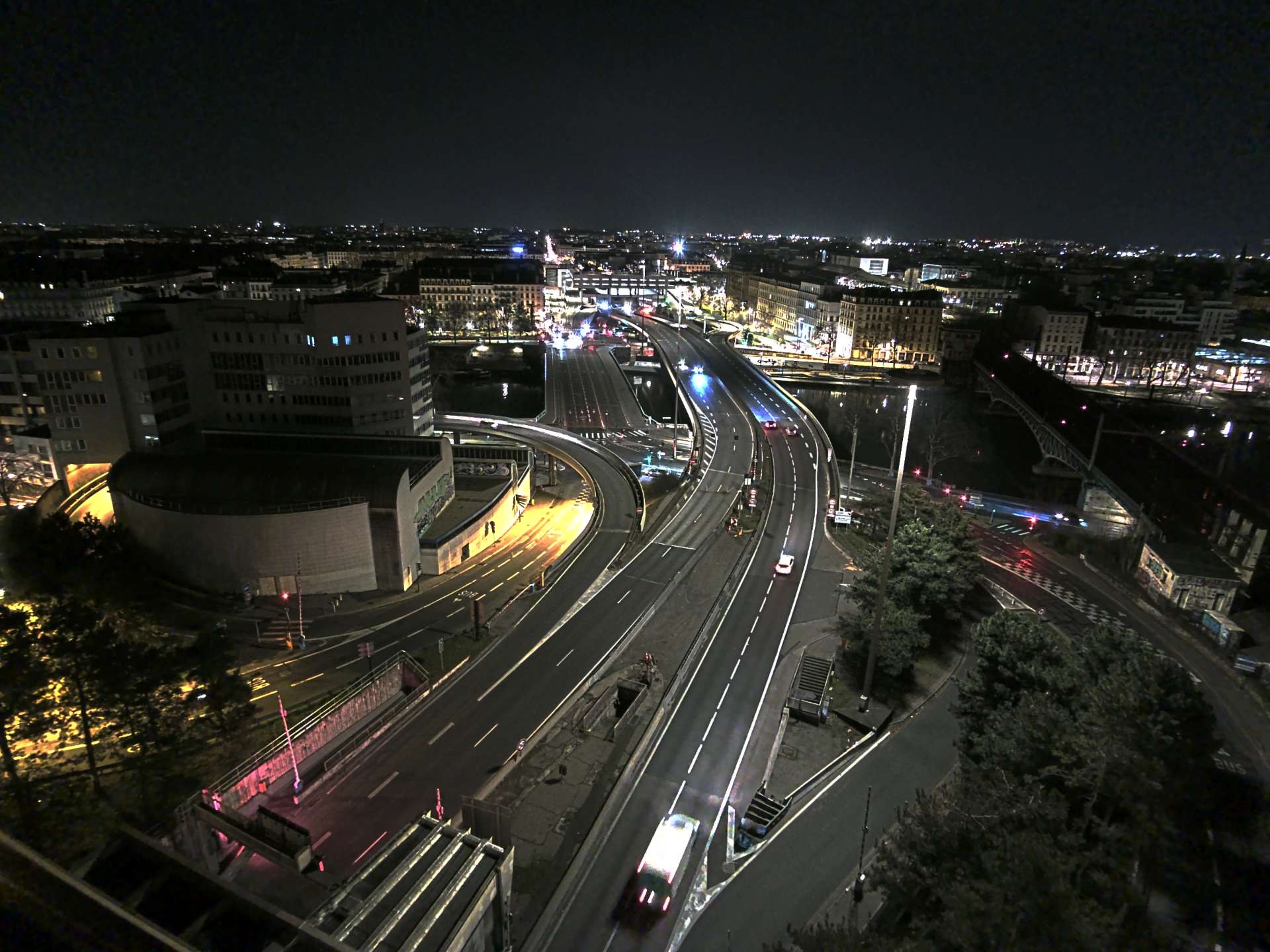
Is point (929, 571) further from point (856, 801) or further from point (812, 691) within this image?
point (856, 801)

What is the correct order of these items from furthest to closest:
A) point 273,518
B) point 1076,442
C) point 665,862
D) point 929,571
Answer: point 1076,442 < point 273,518 < point 929,571 < point 665,862

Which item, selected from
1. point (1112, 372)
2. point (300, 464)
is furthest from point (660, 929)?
point (1112, 372)

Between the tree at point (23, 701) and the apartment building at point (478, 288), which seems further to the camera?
the apartment building at point (478, 288)

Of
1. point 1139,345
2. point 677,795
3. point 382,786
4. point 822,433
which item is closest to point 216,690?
point 382,786

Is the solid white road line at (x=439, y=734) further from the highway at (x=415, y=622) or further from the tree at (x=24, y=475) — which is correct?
the tree at (x=24, y=475)

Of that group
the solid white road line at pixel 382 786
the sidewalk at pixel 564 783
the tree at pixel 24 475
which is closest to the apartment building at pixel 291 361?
the tree at pixel 24 475

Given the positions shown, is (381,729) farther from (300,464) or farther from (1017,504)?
(1017,504)

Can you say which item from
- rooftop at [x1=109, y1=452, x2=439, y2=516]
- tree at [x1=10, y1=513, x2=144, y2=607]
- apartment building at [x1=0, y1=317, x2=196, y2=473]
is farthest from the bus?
apartment building at [x1=0, y1=317, x2=196, y2=473]
